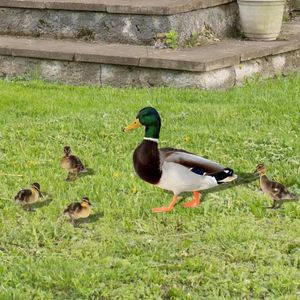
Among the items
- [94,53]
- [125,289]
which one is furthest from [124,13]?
[125,289]

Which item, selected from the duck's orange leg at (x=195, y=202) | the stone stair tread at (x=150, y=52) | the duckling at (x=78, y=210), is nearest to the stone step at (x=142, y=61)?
the stone stair tread at (x=150, y=52)

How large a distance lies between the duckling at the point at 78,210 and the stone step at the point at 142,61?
433cm

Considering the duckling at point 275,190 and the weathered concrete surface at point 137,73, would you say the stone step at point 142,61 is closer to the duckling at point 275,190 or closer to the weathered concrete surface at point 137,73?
the weathered concrete surface at point 137,73

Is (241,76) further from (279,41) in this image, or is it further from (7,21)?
(7,21)

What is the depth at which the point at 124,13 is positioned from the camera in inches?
435

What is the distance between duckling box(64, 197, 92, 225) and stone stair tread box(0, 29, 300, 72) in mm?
4327

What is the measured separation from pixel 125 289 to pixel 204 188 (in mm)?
1246

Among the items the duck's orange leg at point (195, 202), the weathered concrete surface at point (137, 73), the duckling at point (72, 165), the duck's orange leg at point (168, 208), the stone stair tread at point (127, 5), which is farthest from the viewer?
the stone stair tread at point (127, 5)

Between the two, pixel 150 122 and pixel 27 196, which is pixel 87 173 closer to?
pixel 27 196

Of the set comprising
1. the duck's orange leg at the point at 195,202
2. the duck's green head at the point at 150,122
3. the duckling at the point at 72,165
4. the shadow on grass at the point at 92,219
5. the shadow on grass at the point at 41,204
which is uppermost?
the duck's green head at the point at 150,122

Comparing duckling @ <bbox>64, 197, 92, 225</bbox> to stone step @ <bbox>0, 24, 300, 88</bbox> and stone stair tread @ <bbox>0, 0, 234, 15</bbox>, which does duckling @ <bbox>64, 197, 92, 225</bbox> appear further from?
stone stair tread @ <bbox>0, 0, 234, 15</bbox>

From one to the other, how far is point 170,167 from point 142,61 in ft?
14.9

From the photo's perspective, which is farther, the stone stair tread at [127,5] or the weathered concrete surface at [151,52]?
the stone stair tread at [127,5]

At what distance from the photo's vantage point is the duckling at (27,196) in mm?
6008
